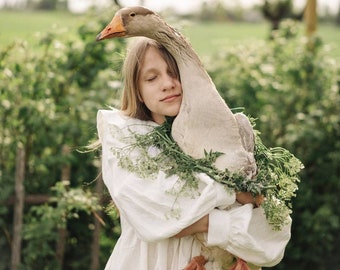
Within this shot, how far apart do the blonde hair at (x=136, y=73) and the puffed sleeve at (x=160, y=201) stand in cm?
36

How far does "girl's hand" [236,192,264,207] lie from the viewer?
2.59 metres

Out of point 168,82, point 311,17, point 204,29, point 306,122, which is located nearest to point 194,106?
point 168,82

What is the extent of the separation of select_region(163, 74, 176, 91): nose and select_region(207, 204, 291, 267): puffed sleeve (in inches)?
→ 22.7

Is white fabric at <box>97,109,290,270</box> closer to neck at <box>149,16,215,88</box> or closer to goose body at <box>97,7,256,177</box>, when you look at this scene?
goose body at <box>97,7,256,177</box>

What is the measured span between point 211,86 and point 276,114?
113 inches

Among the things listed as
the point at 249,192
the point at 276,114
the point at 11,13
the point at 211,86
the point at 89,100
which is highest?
the point at 211,86

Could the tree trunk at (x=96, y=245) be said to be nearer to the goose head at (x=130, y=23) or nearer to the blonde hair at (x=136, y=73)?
the blonde hair at (x=136, y=73)

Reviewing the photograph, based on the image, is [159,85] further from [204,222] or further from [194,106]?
[204,222]

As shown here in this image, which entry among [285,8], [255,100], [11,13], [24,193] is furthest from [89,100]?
[11,13]

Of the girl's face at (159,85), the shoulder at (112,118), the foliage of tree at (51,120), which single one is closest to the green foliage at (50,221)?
the foliage of tree at (51,120)

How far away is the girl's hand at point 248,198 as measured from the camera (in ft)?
8.50

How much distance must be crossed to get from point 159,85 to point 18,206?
212 cm

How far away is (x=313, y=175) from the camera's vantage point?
5387 mm

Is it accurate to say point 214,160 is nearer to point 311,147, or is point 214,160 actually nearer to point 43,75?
point 43,75
